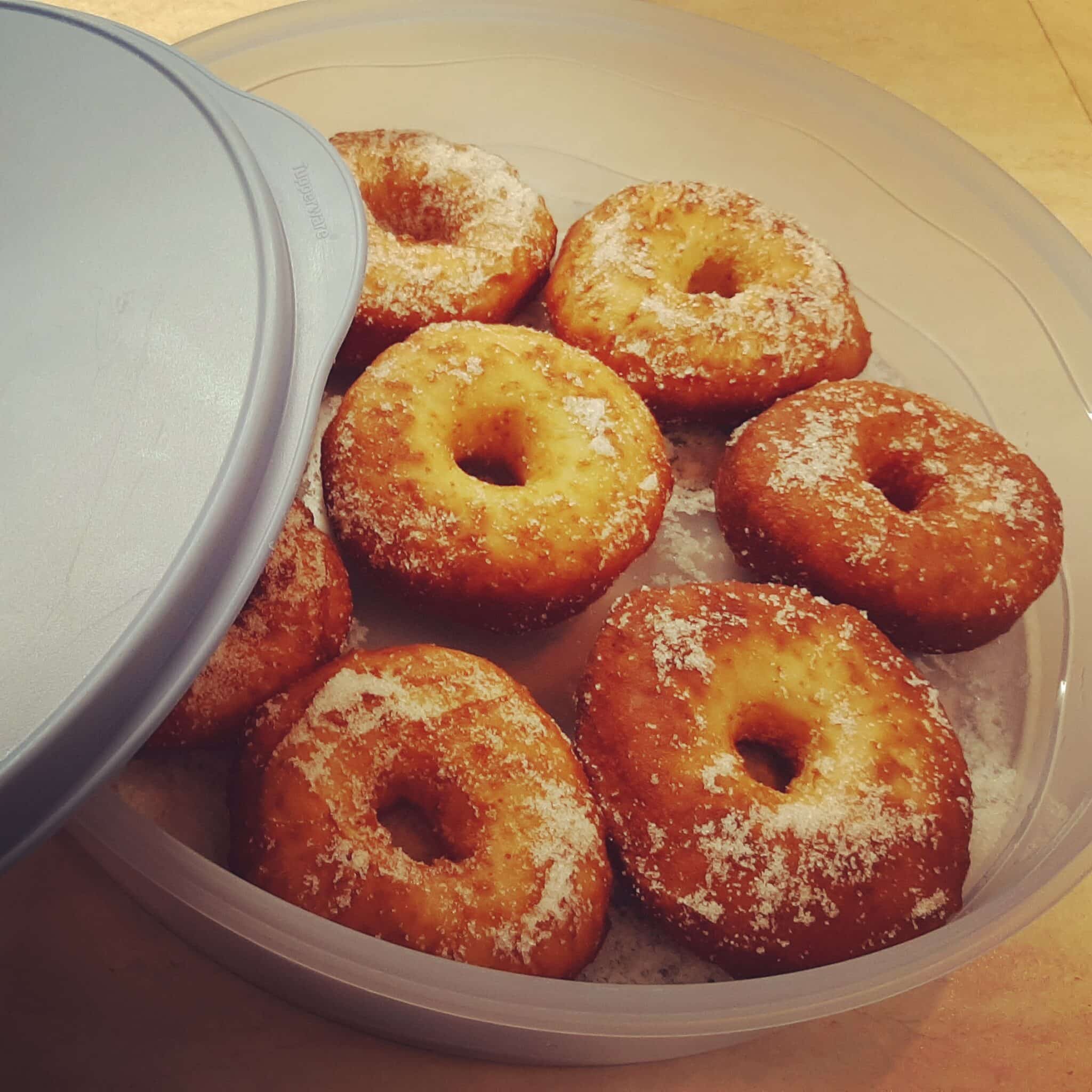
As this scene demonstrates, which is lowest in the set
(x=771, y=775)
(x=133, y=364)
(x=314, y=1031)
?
(x=314, y=1031)

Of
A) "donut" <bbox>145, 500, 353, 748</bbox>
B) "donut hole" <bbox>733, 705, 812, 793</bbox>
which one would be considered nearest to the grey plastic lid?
"donut" <bbox>145, 500, 353, 748</bbox>

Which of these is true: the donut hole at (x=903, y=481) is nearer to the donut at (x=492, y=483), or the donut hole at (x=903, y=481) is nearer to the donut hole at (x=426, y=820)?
the donut at (x=492, y=483)

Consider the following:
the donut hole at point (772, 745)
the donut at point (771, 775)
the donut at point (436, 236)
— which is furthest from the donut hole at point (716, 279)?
the donut hole at point (772, 745)

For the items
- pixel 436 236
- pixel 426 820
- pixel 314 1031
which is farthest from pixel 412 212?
pixel 314 1031

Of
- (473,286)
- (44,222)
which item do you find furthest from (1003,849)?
(44,222)

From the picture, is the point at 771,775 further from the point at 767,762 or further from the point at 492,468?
the point at 492,468

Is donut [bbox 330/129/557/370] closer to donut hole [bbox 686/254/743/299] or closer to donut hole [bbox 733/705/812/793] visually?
donut hole [bbox 686/254/743/299]
